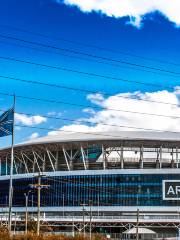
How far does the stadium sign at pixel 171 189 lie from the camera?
155000 millimetres

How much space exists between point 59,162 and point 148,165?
27.2 m

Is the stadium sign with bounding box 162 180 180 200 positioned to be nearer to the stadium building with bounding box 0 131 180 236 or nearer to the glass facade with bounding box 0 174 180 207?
the stadium building with bounding box 0 131 180 236

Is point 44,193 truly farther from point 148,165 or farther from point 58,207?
point 148,165

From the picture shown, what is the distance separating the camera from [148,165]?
6757 inches

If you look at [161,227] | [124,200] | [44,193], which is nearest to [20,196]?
[44,193]

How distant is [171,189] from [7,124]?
103247mm

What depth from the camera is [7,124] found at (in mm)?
59062

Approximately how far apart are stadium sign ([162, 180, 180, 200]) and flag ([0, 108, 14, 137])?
101810mm

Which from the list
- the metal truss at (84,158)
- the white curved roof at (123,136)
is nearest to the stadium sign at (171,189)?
the metal truss at (84,158)

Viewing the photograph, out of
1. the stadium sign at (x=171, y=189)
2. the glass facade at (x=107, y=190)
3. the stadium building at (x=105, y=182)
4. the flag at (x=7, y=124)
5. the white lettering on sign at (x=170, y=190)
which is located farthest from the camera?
the glass facade at (x=107, y=190)

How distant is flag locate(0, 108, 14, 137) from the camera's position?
58.6 metres

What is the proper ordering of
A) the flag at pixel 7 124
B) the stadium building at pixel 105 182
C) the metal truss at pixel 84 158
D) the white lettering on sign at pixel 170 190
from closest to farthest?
1. the flag at pixel 7 124
2. the stadium building at pixel 105 182
3. the white lettering on sign at pixel 170 190
4. the metal truss at pixel 84 158

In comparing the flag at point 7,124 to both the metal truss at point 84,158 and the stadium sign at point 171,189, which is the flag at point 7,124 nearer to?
the metal truss at point 84,158

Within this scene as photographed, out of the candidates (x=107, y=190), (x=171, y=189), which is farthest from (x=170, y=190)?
(x=107, y=190)
